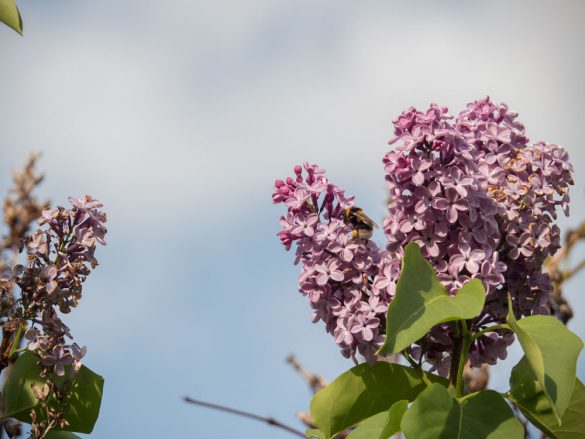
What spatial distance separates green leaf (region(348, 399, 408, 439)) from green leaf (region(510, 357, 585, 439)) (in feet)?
1.11

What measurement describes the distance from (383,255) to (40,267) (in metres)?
0.93

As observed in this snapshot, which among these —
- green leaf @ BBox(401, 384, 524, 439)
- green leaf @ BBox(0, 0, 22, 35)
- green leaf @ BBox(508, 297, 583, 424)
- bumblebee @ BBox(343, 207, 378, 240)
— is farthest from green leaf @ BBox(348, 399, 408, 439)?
green leaf @ BBox(0, 0, 22, 35)

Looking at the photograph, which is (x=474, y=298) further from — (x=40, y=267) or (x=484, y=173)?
(x=40, y=267)

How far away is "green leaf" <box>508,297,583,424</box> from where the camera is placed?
6.50 ft

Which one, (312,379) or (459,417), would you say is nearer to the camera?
(459,417)

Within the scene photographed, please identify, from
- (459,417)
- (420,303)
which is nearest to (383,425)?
(459,417)

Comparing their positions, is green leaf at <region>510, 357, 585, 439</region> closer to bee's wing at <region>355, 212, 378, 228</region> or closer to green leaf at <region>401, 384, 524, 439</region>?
green leaf at <region>401, 384, 524, 439</region>

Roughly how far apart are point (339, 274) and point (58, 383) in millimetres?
840

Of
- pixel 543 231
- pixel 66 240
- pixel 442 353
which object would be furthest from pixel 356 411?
pixel 66 240

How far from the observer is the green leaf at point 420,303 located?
1957mm

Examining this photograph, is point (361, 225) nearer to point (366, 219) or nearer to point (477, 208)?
point (366, 219)

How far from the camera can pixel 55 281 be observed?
7.62 ft

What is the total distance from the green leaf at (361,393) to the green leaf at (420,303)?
0.30 meters

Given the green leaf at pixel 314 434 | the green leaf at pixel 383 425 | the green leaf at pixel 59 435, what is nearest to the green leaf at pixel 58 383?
the green leaf at pixel 59 435
